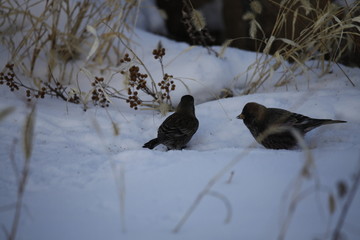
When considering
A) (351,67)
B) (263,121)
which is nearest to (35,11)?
(263,121)

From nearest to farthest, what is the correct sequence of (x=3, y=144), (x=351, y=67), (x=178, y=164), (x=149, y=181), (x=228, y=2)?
(x=149, y=181)
(x=178, y=164)
(x=3, y=144)
(x=351, y=67)
(x=228, y=2)

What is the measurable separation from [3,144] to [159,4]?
4.62m

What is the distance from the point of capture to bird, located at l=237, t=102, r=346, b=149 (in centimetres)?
306

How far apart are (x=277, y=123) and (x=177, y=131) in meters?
0.88

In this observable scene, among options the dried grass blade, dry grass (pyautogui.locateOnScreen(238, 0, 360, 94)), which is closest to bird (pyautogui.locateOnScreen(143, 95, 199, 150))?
dry grass (pyautogui.locateOnScreen(238, 0, 360, 94))

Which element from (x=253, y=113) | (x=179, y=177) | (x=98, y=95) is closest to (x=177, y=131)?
(x=253, y=113)

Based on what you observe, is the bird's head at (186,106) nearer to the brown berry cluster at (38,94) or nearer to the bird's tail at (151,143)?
the bird's tail at (151,143)

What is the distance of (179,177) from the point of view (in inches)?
87.7

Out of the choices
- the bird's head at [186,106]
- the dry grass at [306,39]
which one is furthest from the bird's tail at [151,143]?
the dry grass at [306,39]

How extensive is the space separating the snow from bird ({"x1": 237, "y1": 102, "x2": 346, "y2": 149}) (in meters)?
0.17

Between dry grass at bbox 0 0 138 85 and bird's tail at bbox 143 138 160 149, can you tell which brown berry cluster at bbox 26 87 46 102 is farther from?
bird's tail at bbox 143 138 160 149

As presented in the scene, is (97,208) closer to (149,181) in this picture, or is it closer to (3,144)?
(149,181)

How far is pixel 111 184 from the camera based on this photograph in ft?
7.34

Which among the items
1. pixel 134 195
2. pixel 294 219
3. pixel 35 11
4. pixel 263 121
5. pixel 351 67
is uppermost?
pixel 35 11
